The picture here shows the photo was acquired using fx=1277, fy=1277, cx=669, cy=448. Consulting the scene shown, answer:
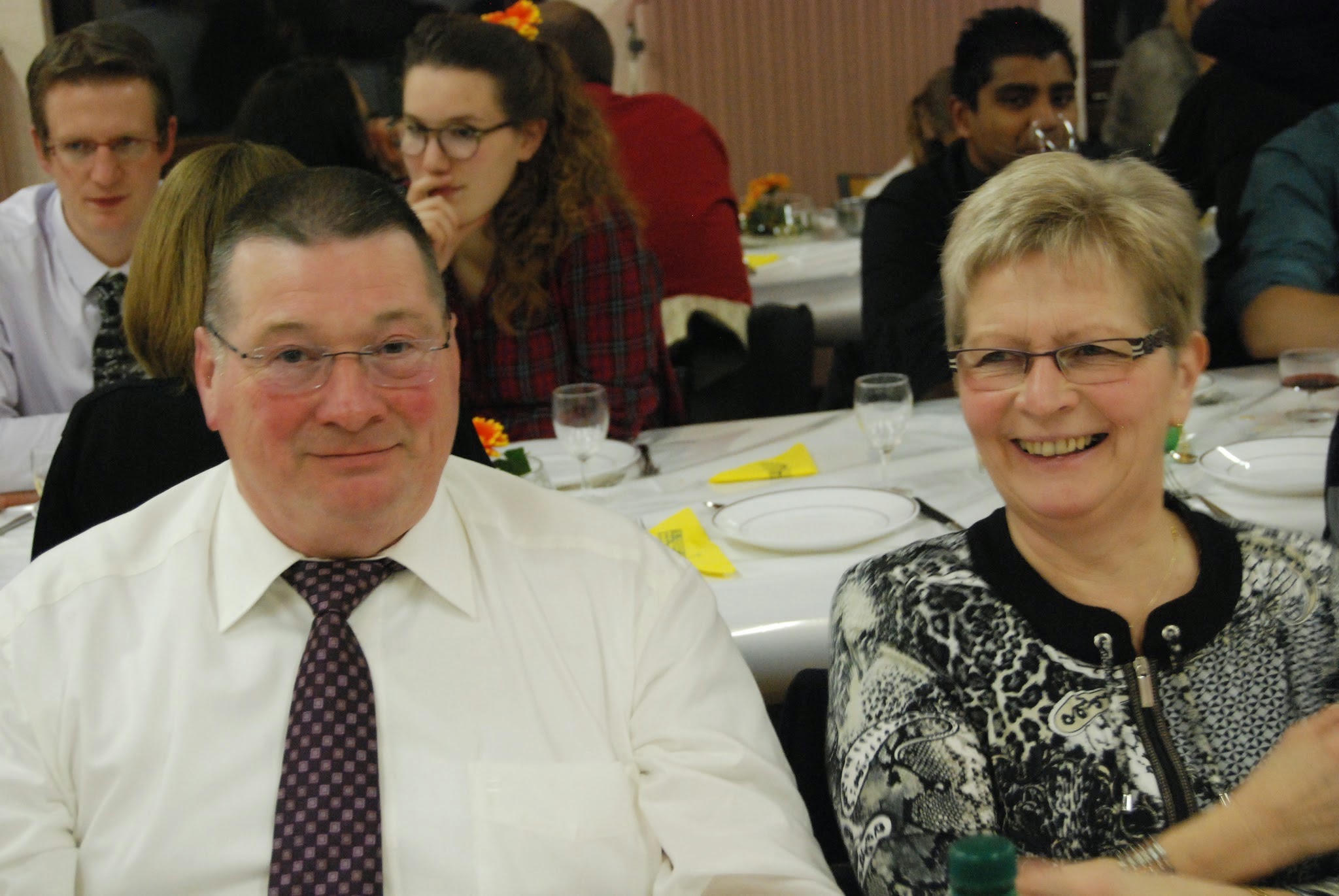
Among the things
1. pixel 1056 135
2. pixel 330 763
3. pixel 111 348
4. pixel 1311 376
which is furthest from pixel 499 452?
pixel 1056 135

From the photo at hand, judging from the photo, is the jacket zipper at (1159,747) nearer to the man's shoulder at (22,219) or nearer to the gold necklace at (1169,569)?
the gold necklace at (1169,569)

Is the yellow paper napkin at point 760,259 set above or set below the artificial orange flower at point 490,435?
below

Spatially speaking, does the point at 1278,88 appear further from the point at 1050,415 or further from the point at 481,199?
the point at 1050,415

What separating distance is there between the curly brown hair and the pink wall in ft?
15.0

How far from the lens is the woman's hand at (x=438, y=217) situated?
2.55 meters

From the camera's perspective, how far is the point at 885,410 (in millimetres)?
2189

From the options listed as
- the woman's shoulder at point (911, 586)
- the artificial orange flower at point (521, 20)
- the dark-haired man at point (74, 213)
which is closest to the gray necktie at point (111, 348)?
the dark-haired man at point (74, 213)

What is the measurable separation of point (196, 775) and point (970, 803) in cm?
77

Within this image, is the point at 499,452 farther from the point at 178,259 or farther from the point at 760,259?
the point at 760,259

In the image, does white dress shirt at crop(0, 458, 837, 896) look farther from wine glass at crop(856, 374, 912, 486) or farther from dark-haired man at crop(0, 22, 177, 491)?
dark-haired man at crop(0, 22, 177, 491)

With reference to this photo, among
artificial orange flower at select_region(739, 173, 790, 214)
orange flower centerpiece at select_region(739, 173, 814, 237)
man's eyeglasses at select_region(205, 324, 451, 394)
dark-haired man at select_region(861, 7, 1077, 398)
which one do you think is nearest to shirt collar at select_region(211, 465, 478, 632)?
man's eyeglasses at select_region(205, 324, 451, 394)

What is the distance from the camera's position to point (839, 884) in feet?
4.60

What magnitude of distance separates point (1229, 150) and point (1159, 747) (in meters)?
2.53

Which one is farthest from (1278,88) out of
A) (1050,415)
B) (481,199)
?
(1050,415)
